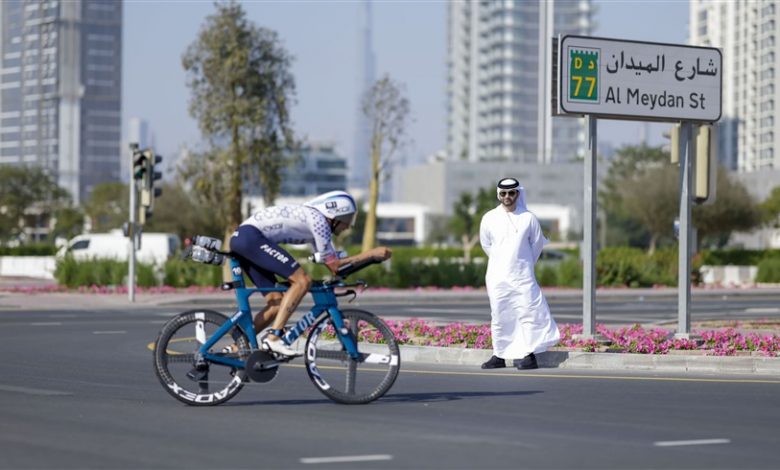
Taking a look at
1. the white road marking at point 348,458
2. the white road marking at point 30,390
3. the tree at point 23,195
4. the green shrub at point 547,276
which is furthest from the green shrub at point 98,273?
the tree at point 23,195

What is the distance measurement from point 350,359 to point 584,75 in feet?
23.3

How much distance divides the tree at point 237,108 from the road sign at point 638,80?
25.2 meters

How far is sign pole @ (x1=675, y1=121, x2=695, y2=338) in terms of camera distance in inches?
650

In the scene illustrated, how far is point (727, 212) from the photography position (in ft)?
208

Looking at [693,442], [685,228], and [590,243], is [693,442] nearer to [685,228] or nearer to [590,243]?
[590,243]

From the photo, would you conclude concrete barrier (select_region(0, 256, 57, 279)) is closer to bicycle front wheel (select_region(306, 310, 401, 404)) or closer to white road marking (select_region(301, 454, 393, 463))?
bicycle front wheel (select_region(306, 310, 401, 404))

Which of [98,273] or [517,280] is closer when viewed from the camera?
[517,280]

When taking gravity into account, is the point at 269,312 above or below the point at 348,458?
above

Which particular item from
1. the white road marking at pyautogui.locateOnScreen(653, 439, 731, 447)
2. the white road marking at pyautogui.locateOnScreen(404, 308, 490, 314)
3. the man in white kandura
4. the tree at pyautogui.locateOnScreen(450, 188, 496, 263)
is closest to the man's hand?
the white road marking at pyautogui.locateOnScreen(653, 439, 731, 447)

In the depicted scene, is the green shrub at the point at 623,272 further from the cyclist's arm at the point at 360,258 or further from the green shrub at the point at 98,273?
the cyclist's arm at the point at 360,258

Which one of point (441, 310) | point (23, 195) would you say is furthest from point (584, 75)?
point (23, 195)

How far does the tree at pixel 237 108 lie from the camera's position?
135 feet

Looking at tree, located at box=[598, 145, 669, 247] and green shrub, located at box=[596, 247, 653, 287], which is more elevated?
tree, located at box=[598, 145, 669, 247]

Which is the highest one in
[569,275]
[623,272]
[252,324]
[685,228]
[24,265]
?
[685,228]
